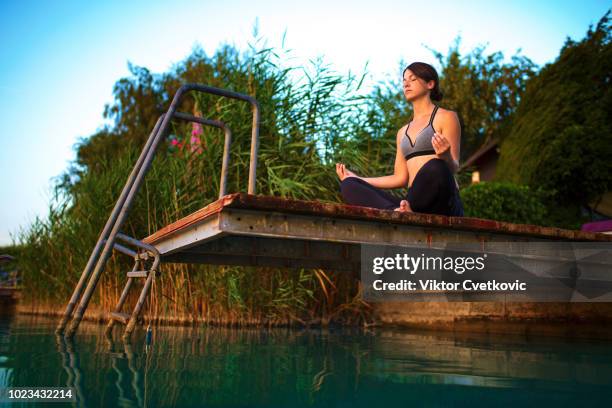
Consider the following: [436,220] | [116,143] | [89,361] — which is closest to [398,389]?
[436,220]

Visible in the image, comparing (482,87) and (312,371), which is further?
(482,87)

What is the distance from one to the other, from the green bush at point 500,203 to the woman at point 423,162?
5411mm

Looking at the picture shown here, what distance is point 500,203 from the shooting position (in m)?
9.05

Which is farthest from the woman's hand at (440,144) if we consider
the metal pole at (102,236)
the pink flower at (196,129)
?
the pink flower at (196,129)

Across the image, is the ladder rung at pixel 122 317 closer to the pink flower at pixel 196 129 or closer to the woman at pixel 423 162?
the woman at pixel 423 162

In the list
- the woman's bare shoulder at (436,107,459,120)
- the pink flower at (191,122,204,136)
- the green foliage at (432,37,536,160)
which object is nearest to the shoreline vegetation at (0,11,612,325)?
the pink flower at (191,122,204,136)

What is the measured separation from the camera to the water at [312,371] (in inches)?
81.4

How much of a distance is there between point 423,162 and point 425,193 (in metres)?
0.24

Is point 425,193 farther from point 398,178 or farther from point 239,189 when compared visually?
point 239,189

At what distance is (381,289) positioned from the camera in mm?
5305

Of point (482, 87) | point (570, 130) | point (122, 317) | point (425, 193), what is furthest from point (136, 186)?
point (482, 87)

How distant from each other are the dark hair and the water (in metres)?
1.78

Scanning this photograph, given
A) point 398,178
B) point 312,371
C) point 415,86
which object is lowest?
point 312,371

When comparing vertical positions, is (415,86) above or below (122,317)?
above
